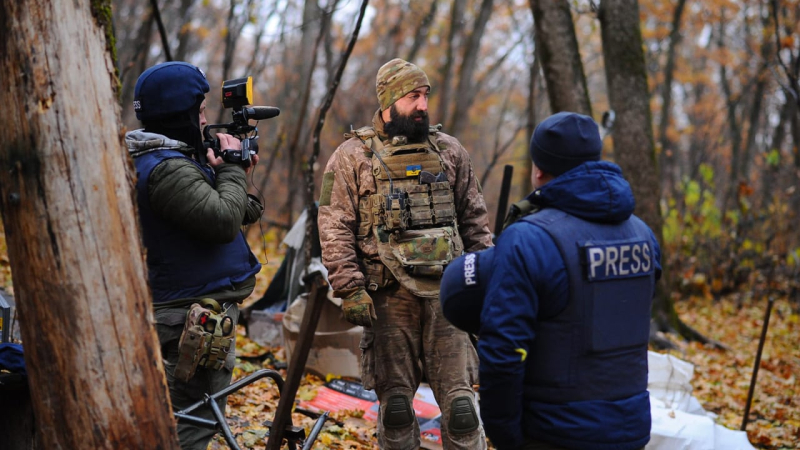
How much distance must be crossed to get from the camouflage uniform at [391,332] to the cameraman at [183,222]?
72cm

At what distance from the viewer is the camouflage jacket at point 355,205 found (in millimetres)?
3729

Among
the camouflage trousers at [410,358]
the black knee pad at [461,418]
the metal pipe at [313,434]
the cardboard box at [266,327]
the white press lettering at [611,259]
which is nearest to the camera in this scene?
the white press lettering at [611,259]

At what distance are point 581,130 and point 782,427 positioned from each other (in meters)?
5.10

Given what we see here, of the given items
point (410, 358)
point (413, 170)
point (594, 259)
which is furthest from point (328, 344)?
point (594, 259)

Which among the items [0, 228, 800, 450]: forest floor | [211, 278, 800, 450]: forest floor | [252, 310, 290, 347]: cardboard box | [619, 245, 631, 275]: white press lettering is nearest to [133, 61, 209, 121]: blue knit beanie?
[0, 228, 800, 450]: forest floor

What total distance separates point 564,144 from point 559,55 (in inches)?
242

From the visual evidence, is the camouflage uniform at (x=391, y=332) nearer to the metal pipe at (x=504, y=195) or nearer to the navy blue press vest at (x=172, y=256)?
the navy blue press vest at (x=172, y=256)

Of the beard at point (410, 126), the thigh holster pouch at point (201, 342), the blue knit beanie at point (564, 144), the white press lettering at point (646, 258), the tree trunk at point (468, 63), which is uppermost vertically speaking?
the tree trunk at point (468, 63)

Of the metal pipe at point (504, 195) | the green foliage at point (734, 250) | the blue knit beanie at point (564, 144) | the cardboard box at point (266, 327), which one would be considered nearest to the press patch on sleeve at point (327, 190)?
the blue knit beanie at point (564, 144)

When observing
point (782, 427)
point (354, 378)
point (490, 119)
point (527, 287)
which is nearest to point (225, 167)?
point (527, 287)

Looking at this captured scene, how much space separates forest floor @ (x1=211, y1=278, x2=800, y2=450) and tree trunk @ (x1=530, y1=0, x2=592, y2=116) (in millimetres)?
3162

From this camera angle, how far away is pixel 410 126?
3.90m

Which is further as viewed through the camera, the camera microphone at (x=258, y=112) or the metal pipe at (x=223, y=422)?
the camera microphone at (x=258, y=112)

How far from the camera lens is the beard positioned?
154 inches
